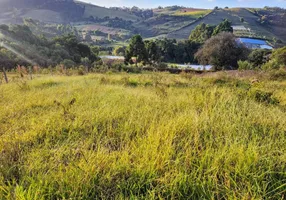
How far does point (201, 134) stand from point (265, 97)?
295cm

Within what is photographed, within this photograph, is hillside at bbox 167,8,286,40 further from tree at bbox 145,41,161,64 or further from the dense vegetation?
the dense vegetation

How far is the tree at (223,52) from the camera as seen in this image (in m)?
26.9

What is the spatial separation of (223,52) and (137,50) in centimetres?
1293

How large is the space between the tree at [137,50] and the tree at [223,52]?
9.70 meters

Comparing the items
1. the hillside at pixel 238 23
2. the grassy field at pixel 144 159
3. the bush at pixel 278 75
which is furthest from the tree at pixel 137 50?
the hillside at pixel 238 23

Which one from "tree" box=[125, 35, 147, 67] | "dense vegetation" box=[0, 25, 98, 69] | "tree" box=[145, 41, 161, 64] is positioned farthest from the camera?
"tree" box=[145, 41, 161, 64]

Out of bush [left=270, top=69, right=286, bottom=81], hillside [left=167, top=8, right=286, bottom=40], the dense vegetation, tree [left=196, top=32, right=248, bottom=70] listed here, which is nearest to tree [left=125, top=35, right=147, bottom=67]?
the dense vegetation

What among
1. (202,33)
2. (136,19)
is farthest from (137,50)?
(136,19)

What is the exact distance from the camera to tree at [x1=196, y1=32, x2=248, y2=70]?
1058 inches

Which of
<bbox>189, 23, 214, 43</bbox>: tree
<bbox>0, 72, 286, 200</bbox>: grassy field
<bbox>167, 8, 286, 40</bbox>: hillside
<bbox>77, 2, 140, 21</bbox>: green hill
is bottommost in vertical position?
<bbox>0, 72, 286, 200</bbox>: grassy field

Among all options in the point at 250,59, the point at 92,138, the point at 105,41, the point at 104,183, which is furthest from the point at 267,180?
the point at 105,41

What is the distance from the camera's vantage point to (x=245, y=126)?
245 centimetres

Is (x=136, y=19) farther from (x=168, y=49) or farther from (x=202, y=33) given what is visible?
(x=168, y=49)

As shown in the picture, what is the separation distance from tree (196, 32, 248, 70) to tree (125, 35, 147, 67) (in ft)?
31.8
